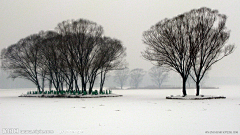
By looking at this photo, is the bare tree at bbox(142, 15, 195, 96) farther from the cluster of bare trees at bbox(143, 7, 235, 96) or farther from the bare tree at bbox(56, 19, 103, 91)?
the bare tree at bbox(56, 19, 103, 91)

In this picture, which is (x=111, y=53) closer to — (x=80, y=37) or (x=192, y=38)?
(x=80, y=37)

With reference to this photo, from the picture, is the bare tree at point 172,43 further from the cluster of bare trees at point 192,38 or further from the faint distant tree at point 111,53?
the faint distant tree at point 111,53

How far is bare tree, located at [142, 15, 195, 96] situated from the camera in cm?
3325

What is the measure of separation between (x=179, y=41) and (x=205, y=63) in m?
6.07

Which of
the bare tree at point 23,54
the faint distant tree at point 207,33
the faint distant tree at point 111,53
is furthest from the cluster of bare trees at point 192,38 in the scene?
the bare tree at point 23,54

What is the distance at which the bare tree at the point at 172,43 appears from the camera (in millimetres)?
33250

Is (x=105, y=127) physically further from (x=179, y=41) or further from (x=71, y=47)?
(x=71, y=47)

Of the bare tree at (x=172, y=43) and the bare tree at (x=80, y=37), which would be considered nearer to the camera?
the bare tree at (x=172, y=43)

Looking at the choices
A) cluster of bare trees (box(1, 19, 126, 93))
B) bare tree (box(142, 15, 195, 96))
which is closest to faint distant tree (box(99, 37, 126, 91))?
cluster of bare trees (box(1, 19, 126, 93))

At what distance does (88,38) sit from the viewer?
40281 millimetres

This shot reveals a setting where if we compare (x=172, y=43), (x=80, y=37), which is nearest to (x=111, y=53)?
(x=80, y=37)

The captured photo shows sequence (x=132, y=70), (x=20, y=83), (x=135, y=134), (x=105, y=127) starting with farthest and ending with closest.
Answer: (x=20, y=83) → (x=132, y=70) → (x=105, y=127) → (x=135, y=134)

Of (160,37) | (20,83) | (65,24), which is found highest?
(65,24)

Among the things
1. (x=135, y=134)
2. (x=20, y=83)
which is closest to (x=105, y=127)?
(x=135, y=134)
